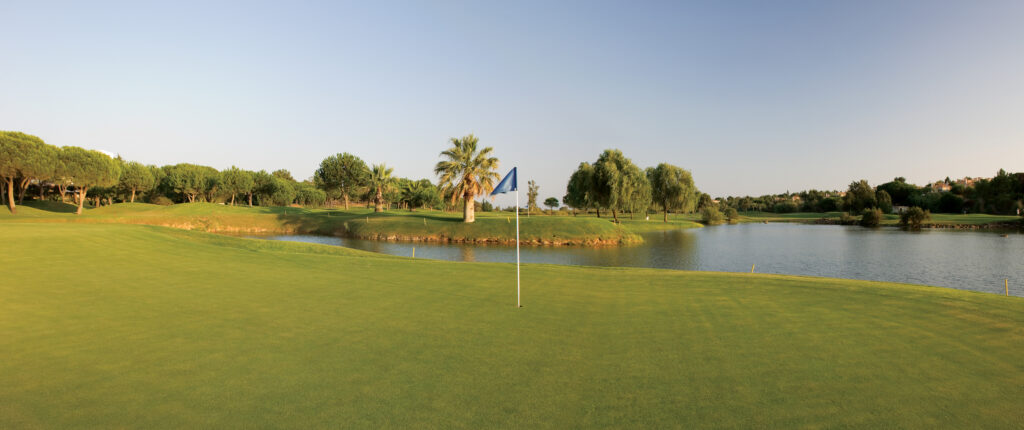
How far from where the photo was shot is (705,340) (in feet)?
26.5

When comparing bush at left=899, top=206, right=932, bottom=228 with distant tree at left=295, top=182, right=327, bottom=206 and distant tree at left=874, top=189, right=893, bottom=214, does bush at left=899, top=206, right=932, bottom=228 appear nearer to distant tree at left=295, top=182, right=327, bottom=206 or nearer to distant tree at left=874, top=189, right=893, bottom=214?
distant tree at left=874, top=189, right=893, bottom=214

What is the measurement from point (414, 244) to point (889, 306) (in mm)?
42218

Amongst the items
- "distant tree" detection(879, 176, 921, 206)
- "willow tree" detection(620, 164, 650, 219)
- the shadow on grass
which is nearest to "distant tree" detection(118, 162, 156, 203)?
the shadow on grass

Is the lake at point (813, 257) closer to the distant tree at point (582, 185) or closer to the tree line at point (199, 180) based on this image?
the tree line at point (199, 180)

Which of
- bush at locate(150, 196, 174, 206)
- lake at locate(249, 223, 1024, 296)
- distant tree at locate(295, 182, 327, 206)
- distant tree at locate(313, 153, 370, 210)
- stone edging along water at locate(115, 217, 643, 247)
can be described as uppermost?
distant tree at locate(313, 153, 370, 210)

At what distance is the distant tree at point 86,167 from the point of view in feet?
184

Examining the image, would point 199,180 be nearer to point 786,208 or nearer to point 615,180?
point 615,180

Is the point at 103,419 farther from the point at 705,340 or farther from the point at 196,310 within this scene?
the point at 705,340

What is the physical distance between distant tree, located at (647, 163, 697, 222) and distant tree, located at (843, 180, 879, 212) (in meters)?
75.7

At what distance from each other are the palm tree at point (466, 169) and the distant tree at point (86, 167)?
2003 inches

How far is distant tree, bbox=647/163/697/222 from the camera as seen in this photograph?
271ft

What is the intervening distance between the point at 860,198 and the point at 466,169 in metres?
133

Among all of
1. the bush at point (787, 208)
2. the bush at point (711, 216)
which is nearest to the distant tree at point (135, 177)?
the bush at point (711, 216)

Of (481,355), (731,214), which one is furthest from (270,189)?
(731,214)
